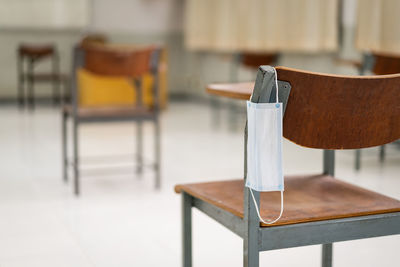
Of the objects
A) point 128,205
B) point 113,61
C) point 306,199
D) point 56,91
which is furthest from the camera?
point 56,91

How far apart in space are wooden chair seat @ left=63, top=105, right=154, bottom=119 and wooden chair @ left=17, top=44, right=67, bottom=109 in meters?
3.81

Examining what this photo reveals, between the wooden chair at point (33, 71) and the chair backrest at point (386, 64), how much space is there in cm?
464

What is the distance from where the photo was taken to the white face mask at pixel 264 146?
1.19 meters

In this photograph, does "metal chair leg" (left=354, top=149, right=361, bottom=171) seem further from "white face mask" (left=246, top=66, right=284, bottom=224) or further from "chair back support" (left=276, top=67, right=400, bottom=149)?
"white face mask" (left=246, top=66, right=284, bottom=224)

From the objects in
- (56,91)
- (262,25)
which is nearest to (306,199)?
(262,25)

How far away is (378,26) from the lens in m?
4.83

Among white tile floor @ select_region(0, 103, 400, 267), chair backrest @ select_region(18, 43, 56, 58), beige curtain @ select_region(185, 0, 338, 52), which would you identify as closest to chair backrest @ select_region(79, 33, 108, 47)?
chair backrest @ select_region(18, 43, 56, 58)

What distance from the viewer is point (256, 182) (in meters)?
1.23

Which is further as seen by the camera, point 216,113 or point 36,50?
point 36,50

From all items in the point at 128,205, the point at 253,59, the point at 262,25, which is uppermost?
the point at 262,25

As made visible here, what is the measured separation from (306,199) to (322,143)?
0.28m

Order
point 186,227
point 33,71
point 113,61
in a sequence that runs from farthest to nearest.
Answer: point 33,71 < point 113,61 < point 186,227

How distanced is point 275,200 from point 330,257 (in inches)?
22.4

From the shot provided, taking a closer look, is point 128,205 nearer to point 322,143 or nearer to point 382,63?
point 382,63
